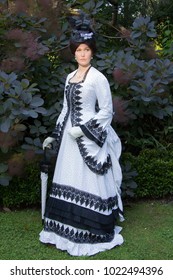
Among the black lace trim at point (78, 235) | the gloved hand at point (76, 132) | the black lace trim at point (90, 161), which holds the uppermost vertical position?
the gloved hand at point (76, 132)

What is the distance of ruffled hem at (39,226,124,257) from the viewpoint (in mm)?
2816

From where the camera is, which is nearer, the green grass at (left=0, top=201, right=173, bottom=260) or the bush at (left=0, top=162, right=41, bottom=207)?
the green grass at (left=0, top=201, right=173, bottom=260)

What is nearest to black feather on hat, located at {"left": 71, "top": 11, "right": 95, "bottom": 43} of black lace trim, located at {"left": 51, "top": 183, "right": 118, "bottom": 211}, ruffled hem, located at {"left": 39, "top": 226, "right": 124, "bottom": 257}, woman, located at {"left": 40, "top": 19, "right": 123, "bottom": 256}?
woman, located at {"left": 40, "top": 19, "right": 123, "bottom": 256}

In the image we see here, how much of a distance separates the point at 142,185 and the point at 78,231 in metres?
0.97

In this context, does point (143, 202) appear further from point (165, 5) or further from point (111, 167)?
point (165, 5)

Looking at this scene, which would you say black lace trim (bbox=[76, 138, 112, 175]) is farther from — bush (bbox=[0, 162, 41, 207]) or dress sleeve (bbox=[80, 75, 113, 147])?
bush (bbox=[0, 162, 41, 207])

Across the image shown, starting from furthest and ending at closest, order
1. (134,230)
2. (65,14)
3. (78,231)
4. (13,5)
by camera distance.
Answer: (65,14), (13,5), (134,230), (78,231)

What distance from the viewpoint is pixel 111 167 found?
296 cm

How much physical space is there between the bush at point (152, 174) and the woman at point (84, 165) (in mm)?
706

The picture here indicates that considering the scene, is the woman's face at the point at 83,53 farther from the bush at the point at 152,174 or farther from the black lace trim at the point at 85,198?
the bush at the point at 152,174

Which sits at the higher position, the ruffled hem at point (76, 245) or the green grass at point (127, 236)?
the ruffled hem at point (76, 245)

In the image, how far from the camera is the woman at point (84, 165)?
109 inches

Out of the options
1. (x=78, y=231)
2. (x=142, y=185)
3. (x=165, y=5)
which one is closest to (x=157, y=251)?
(x=78, y=231)

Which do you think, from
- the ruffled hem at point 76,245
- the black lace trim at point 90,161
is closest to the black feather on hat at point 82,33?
the black lace trim at point 90,161
